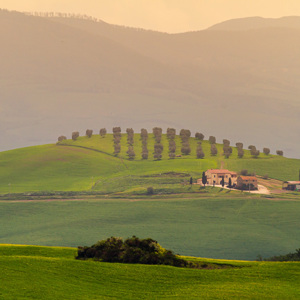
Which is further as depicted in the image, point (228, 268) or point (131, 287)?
point (228, 268)

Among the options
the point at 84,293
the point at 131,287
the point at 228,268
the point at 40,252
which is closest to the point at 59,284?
the point at 84,293

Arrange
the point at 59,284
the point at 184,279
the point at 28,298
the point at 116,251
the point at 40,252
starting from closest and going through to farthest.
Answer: the point at 28,298 → the point at 59,284 → the point at 184,279 → the point at 116,251 → the point at 40,252

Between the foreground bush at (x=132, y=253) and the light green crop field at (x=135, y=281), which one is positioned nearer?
the light green crop field at (x=135, y=281)

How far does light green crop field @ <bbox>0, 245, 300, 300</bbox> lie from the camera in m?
39.8

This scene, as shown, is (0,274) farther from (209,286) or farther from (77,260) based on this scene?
(209,286)

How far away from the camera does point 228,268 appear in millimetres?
50094

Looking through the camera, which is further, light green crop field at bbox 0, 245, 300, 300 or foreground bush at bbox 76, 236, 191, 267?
foreground bush at bbox 76, 236, 191, 267

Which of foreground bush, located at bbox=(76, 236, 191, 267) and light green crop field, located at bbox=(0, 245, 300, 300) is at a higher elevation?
foreground bush, located at bbox=(76, 236, 191, 267)

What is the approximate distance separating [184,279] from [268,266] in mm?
9053

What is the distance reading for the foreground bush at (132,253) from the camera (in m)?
48.5

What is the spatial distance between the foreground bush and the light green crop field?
2140 mm

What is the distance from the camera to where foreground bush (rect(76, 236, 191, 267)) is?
159 feet

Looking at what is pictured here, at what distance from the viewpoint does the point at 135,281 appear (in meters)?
43.2

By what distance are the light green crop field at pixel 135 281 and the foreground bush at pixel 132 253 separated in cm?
214
